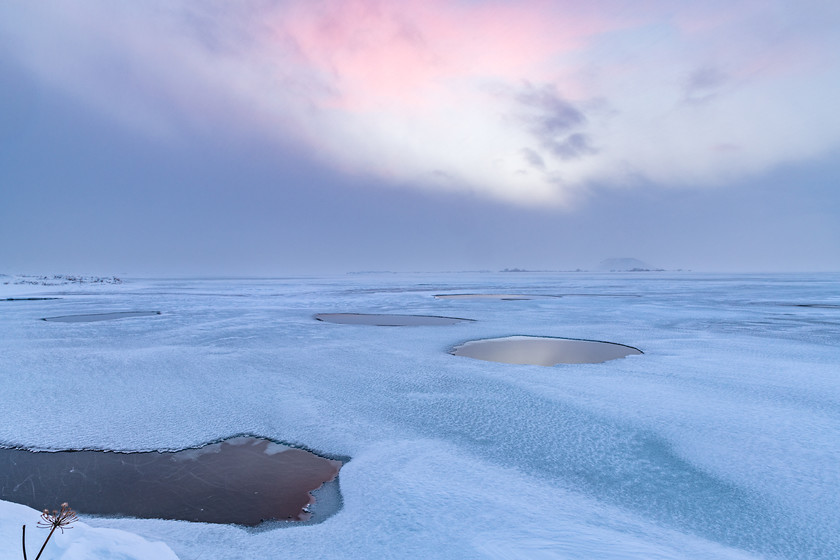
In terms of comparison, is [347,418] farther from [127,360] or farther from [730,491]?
[127,360]

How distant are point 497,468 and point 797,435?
2.82 metres

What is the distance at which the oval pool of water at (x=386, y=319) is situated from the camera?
42.3 feet

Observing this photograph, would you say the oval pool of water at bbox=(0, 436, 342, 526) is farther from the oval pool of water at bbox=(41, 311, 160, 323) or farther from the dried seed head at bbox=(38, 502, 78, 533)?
the oval pool of water at bbox=(41, 311, 160, 323)

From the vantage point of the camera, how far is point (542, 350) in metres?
8.80

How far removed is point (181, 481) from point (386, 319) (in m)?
10.6

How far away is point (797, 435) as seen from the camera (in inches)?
161

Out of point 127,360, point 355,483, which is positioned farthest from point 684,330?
point 127,360

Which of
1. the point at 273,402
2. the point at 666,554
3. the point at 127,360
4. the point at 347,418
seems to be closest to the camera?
the point at 666,554

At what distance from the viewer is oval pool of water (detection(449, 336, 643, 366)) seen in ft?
25.8

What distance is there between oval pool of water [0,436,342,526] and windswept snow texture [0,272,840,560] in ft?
0.59

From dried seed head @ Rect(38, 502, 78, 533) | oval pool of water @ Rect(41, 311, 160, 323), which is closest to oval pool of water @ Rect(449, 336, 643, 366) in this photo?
dried seed head @ Rect(38, 502, 78, 533)

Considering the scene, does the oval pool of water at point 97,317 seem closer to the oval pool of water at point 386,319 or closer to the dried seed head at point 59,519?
the oval pool of water at point 386,319

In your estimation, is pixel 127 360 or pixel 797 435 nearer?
pixel 797 435

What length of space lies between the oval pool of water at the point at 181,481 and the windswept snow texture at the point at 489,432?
0.18 m
